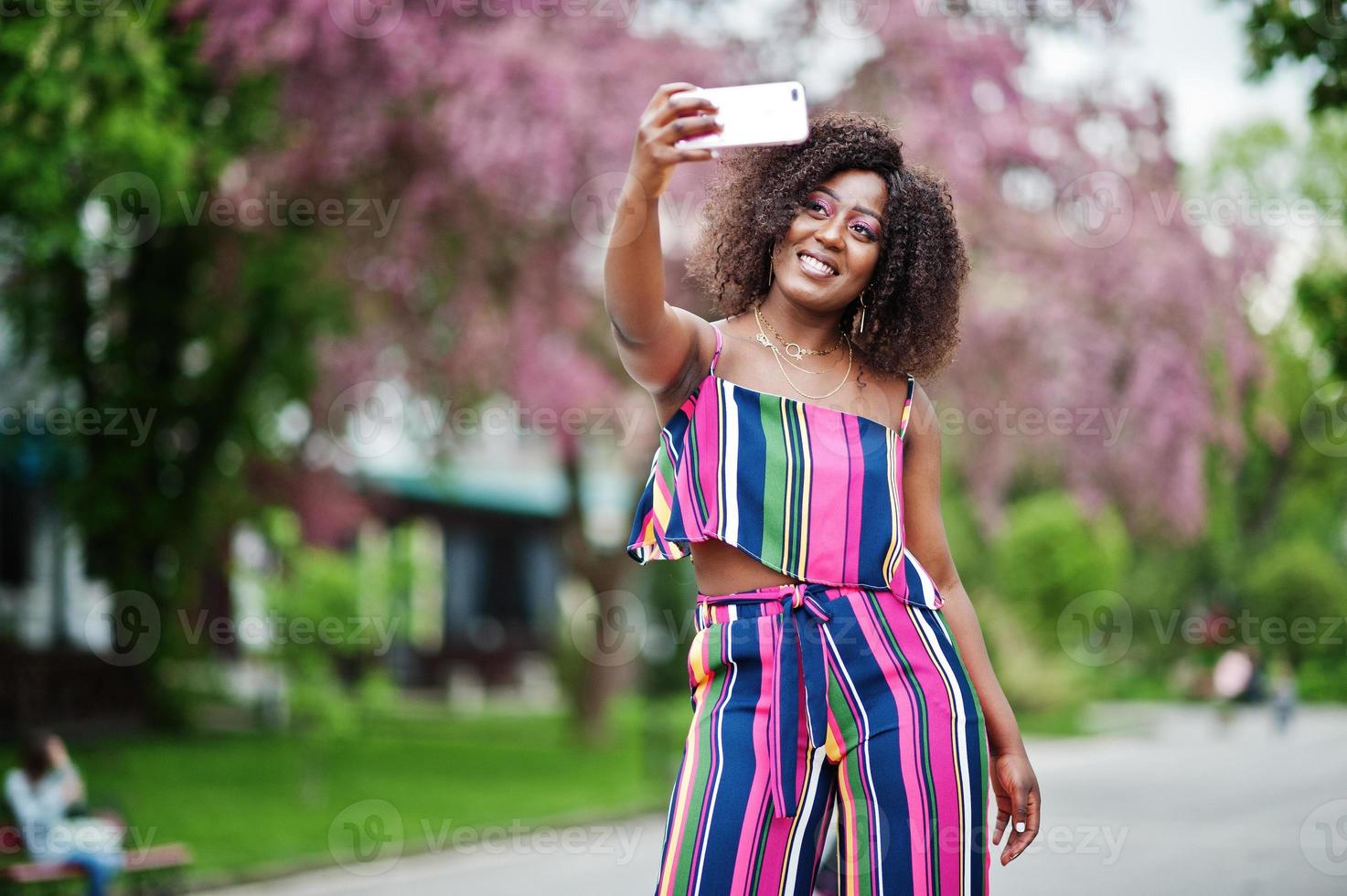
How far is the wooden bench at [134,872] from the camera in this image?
6.57 metres

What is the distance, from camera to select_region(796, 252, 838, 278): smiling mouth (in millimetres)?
2621

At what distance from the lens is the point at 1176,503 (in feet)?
40.0

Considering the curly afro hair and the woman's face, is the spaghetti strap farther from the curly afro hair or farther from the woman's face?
the woman's face

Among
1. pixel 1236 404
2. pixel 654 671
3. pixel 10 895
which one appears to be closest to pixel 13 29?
pixel 10 895

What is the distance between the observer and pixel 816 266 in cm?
262

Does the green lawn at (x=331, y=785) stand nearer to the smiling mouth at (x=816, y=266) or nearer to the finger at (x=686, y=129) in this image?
the smiling mouth at (x=816, y=266)

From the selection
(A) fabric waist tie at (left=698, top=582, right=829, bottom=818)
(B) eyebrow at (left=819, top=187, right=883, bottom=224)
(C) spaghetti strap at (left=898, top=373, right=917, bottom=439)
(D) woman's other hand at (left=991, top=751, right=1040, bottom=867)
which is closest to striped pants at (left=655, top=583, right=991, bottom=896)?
(A) fabric waist tie at (left=698, top=582, right=829, bottom=818)

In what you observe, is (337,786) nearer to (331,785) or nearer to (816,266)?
(331,785)

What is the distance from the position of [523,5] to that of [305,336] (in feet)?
19.7

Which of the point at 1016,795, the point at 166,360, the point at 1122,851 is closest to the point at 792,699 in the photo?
the point at 1016,795

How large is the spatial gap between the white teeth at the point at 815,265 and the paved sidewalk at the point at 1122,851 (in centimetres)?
494

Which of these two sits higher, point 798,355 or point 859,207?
point 859,207

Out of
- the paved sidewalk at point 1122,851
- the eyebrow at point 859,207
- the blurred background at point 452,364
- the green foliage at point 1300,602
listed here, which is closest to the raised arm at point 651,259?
the eyebrow at point 859,207

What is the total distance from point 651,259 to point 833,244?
406mm
